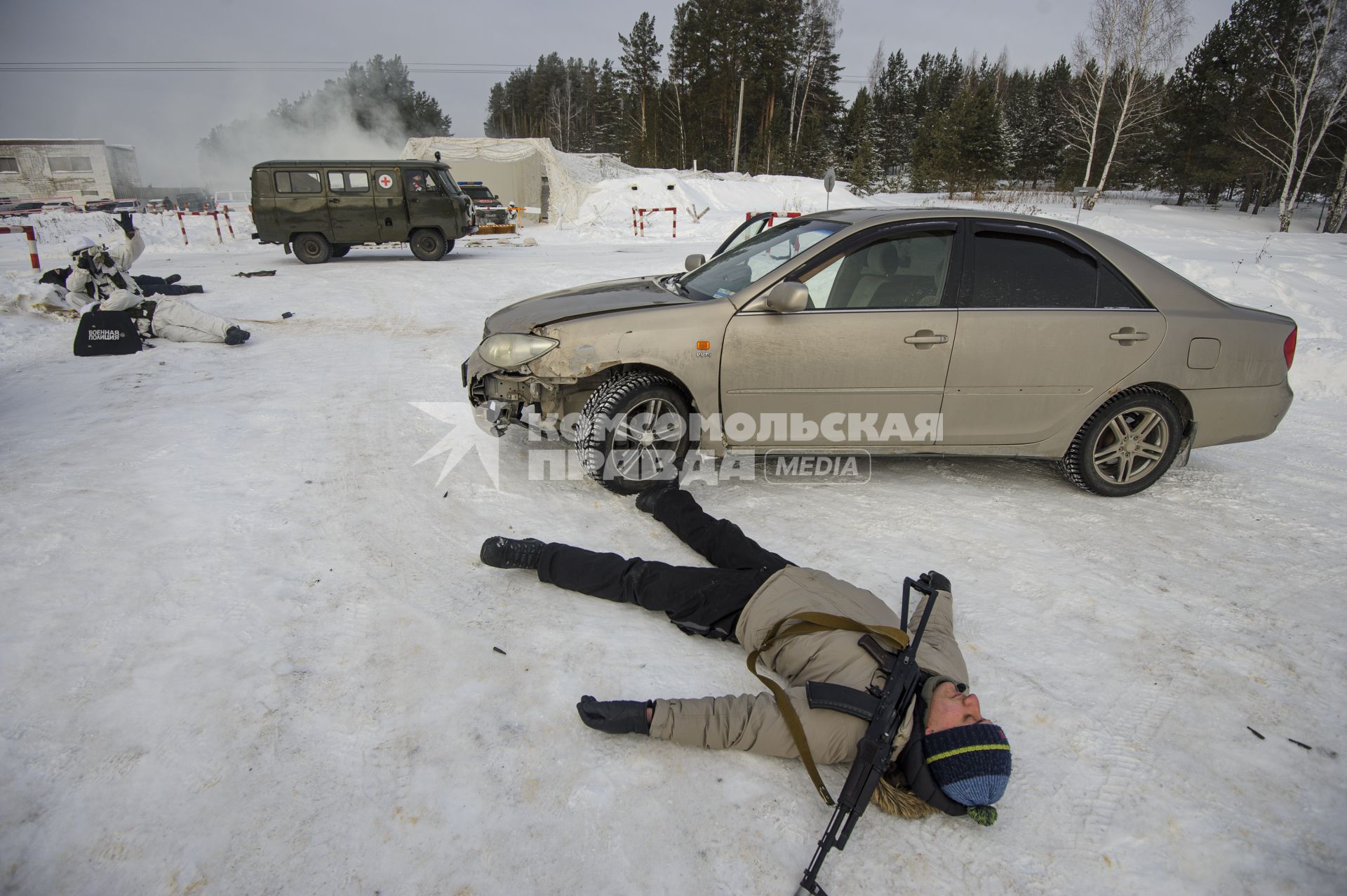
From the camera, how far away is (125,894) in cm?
169

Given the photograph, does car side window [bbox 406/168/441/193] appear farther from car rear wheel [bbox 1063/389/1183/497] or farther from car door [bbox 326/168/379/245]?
car rear wheel [bbox 1063/389/1183/497]

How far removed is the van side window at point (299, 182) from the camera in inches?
514

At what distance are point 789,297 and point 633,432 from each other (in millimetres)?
1152

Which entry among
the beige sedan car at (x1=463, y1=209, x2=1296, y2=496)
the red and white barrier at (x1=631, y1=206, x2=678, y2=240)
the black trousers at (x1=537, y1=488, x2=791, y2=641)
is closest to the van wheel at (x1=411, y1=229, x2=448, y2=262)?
the red and white barrier at (x1=631, y1=206, x2=678, y2=240)

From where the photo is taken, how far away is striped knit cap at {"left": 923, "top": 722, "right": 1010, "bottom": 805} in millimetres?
1846

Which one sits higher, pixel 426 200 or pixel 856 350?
pixel 426 200

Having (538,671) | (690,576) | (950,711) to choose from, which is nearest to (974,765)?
(950,711)

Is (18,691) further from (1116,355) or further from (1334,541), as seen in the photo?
(1334,541)

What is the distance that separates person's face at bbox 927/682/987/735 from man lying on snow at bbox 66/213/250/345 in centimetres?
759

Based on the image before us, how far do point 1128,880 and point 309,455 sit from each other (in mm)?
4602

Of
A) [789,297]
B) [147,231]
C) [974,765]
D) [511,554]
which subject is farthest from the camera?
[147,231]

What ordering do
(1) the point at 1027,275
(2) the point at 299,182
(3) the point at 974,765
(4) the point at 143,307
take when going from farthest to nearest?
(2) the point at 299,182 → (4) the point at 143,307 → (1) the point at 1027,275 → (3) the point at 974,765

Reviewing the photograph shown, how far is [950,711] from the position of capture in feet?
6.61

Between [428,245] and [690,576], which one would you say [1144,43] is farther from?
[690,576]
